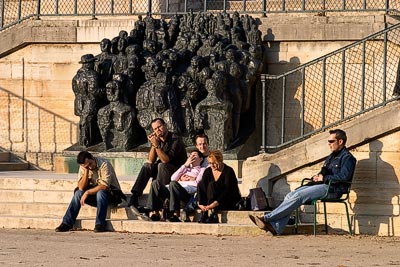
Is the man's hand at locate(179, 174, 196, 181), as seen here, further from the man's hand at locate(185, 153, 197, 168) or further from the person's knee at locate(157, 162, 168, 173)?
the person's knee at locate(157, 162, 168, 173)

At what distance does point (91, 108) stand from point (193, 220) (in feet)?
14.8

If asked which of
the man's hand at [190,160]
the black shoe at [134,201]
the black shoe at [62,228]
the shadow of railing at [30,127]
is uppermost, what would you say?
the shadow of railing at [30,127]

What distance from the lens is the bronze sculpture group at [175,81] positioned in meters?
22.0

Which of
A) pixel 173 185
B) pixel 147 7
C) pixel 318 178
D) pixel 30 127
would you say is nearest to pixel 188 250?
pixel 173 185

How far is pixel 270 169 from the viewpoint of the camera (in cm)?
1933

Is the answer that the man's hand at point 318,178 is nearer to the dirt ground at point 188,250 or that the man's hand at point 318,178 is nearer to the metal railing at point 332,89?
the dirt ground at point 188,250

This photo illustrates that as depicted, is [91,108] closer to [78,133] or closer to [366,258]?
[78,133]

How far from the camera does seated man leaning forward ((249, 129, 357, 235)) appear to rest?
18031 mm

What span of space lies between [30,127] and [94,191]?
6634mm

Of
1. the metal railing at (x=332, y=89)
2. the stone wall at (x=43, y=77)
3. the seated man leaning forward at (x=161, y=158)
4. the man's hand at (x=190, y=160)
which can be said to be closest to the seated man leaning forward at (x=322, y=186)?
the man's hand at (x=190, y=160)

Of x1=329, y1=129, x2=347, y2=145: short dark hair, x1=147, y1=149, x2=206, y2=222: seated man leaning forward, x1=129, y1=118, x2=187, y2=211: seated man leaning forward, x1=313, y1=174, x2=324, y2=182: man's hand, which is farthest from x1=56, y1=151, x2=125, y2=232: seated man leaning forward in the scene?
x1=329, y1=129, x2=347, y2=145: short dark hair

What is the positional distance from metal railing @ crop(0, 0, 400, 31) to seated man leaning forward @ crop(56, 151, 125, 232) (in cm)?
567

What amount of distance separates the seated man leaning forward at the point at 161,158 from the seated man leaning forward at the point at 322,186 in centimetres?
184

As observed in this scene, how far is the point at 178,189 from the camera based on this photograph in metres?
18.9
